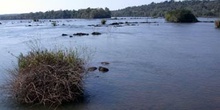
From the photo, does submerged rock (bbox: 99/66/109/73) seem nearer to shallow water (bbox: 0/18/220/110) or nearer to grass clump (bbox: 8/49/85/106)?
shallow water (bbox: 0/18/220/110)

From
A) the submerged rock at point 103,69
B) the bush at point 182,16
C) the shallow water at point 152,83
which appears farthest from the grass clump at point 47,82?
the bush at point 182,16

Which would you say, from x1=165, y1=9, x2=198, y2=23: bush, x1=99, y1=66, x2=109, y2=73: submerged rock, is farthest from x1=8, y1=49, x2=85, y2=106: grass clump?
x1=165, y1=9, x2=198, y2=23: bush

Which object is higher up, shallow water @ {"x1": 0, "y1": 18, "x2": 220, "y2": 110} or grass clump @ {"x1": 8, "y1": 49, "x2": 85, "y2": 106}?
grass clump @ {"x1": 8, "y1": 49, "x2": 85, "y2": 106}

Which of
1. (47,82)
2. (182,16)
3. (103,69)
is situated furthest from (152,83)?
(182,16)

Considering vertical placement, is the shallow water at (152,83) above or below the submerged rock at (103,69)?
below

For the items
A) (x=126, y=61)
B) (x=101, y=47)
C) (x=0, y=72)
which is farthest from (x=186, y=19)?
(x=0, y=72)

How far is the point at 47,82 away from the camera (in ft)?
63.0

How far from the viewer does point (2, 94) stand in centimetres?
2156

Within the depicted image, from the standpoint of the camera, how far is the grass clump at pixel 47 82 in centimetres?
1909

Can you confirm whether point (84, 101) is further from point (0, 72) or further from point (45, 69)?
point (0, 72)

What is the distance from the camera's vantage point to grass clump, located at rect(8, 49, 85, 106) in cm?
1909

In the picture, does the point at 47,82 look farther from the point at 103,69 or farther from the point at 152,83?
the point at 103,69

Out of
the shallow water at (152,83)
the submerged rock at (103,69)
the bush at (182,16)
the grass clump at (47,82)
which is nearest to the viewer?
the grass clump at (47,82)

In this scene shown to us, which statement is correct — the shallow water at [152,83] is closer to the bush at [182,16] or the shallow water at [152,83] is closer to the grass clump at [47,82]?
the grass clump at [47,82]
